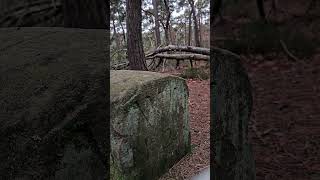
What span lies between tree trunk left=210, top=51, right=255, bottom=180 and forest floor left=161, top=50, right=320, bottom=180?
27 mm

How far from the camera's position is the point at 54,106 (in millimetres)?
1134

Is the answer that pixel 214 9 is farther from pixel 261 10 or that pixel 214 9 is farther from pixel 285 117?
pixel 285 117

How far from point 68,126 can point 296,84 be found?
2.18ft

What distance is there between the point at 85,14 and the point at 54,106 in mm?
387

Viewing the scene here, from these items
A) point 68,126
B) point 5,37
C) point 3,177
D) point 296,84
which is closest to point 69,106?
point 68,126

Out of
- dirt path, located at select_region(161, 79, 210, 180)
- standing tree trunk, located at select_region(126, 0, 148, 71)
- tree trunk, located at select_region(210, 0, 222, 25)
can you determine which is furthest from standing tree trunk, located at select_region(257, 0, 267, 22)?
standing tree trunk, located at select_region(126, 0, 148, 71)

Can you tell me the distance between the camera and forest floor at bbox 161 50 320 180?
1.06 meters

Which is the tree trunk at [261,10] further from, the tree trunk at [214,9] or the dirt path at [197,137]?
the dirt path at [197,137]

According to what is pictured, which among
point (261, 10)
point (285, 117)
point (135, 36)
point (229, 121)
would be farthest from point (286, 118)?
point (135, 36)

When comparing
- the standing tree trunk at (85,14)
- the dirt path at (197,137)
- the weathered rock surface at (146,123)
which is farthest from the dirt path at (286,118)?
the dirt path at (197,137)

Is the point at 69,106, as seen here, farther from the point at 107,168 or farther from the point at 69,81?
the point at 107,168

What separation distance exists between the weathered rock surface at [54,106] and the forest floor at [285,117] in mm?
483

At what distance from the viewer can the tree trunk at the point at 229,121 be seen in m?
1.19

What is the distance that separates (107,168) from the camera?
1267mm
